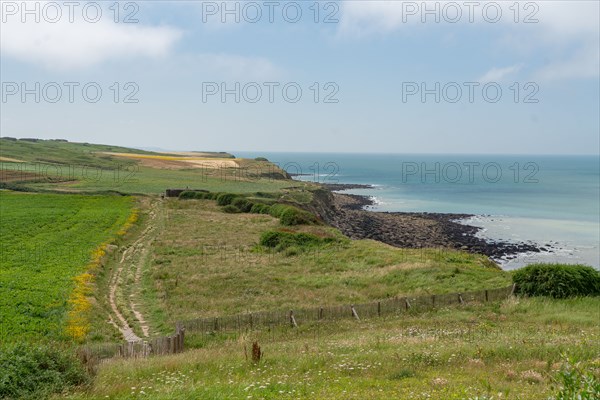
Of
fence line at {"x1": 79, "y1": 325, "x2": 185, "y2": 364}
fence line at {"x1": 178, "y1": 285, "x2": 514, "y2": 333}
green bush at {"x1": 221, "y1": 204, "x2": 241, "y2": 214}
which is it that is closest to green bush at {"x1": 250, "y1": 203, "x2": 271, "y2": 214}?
green bush at {"x1": 221, "y1": 204, "x2": 241, "y2": 214}

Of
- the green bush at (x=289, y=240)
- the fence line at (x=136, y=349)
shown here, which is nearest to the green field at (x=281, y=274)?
the green bush at (x=289, y=240)


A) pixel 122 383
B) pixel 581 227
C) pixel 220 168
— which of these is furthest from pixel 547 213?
pixel 122 383

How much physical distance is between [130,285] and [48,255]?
9.60 m

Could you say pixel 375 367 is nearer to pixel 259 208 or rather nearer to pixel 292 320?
pixel 292 320

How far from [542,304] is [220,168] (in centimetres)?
13457

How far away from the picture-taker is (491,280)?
113 ft

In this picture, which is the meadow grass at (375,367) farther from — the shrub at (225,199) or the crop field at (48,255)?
the shrub at (225,199)

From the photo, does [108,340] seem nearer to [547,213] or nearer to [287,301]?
A: [287,301]

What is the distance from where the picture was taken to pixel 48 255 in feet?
132

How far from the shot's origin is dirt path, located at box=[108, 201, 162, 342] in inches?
1011

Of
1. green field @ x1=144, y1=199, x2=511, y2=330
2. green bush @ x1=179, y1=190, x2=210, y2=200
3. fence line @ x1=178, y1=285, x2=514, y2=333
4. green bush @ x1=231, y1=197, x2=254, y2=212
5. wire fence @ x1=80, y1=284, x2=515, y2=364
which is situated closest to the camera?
wire fence @ x1=80, y1=284, x2=515, y2=364

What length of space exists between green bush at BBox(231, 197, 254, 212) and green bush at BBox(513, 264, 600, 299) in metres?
54.2

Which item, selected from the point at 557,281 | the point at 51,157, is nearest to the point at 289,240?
the point at 557,281

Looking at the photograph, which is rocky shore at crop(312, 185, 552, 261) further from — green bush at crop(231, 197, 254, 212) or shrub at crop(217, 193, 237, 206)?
shrub at crop(217, 193, 237, 206)
